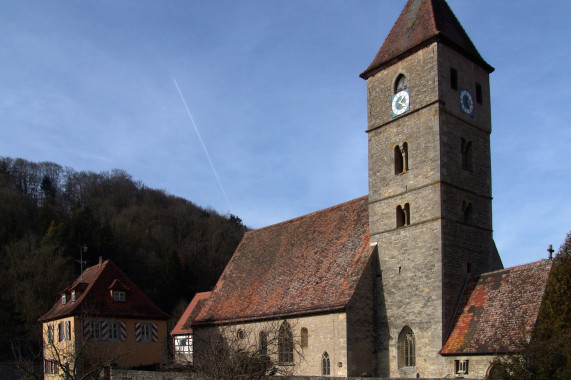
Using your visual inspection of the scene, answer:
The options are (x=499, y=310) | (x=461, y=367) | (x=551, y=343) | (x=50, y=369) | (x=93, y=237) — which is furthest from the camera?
(x=93, y=237)

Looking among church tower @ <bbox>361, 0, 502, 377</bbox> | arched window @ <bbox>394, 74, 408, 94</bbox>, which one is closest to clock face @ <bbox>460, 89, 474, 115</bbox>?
church tower @ <bbox>361, 0, 502, 377</bbox>

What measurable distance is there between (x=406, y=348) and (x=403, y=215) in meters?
5.46

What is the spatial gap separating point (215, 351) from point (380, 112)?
1604 centimetres

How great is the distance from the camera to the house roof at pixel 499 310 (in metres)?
20.5

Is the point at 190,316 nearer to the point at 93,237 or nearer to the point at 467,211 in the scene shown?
the point at 467,211

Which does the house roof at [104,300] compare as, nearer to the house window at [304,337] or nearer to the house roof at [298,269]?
the house roof at [298,269]

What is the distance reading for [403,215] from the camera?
25562 millimetres

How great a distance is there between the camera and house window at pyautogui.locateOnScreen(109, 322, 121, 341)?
3506 cm

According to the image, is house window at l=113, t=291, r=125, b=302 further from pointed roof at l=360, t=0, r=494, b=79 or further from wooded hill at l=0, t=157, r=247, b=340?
pointed roof at l=360, t=0, r=494, b=79

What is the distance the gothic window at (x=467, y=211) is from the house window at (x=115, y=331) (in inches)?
840

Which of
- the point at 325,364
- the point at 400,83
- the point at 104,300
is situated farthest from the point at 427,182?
the point at 104,300

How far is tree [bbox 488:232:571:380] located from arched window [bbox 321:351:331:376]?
902cm

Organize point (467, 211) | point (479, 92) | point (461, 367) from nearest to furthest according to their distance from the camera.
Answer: point (461, 367)
point (467, 211)
point (479, 92)

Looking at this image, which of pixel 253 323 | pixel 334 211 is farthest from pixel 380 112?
pixel 253 323
